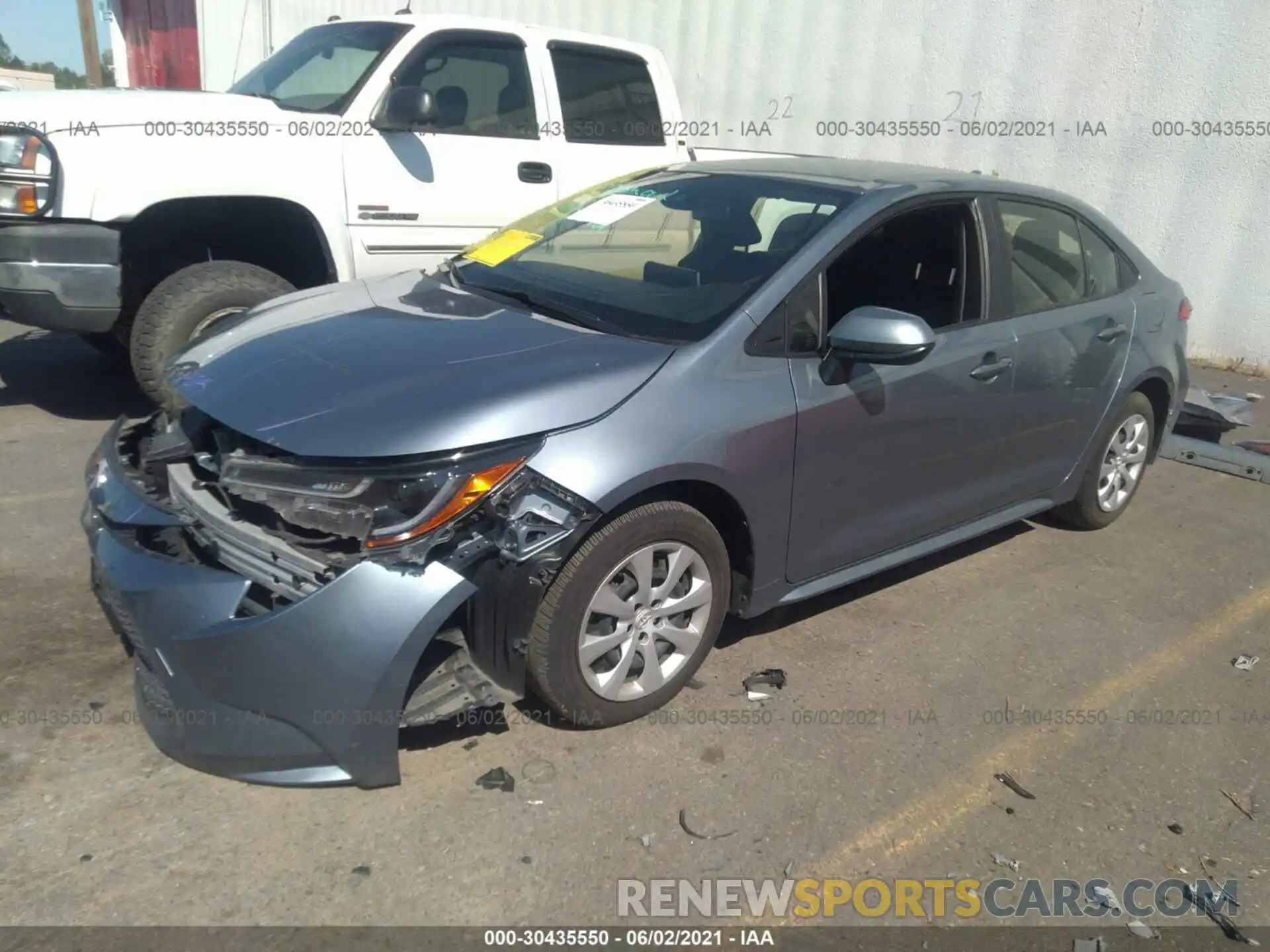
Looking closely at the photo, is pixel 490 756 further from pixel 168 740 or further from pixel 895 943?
pixel 895 943

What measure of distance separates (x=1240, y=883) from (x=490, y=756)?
206 cm

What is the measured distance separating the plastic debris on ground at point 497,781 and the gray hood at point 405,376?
94 cm

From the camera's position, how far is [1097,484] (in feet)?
16.1

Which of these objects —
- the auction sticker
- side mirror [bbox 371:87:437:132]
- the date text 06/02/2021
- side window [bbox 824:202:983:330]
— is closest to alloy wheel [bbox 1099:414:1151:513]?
side window [bbox 824:202:983:330]

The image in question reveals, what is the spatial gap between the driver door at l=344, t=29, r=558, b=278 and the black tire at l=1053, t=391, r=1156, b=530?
3359 millimetres

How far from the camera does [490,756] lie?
302cm

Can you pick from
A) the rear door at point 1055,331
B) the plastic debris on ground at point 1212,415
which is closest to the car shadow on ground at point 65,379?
the rear door at point 1055,331

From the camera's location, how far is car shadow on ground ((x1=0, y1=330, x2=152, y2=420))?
5793mm

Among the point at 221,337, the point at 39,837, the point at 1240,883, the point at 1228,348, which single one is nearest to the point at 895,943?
the point at 1240,883

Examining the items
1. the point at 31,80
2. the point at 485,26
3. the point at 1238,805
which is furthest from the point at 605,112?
the point at 31,80

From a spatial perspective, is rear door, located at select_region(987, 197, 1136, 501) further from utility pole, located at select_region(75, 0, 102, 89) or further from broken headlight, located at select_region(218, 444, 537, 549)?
utility pole, located at select_region(75, 0, 102, 89)

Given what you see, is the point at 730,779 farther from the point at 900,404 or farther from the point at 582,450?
the point at 900,404

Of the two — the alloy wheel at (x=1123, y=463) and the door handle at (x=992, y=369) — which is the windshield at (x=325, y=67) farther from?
the alloy wheel at (x=1123, y=463)

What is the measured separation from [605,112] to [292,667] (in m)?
4.89
